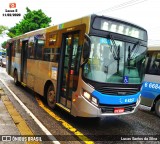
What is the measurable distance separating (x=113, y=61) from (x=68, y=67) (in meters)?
1.51

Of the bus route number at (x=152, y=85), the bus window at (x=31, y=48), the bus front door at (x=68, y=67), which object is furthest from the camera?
the bus window at (x=31, y=48)

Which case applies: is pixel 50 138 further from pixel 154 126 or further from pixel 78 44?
pixel 154 126

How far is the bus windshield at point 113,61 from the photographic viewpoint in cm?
604

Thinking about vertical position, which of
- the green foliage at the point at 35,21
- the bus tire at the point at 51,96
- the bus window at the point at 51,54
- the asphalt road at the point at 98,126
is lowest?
the asphalt road at the point at 98,126

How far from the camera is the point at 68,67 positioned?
23.5 ft

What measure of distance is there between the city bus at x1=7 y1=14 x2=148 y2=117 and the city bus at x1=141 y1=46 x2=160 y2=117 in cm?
225

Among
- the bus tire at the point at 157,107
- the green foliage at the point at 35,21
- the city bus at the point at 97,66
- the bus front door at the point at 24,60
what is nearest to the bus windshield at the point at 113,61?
the city bus at the point at 97,66

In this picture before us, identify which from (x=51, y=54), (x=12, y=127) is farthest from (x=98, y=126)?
(x=51, y=54)

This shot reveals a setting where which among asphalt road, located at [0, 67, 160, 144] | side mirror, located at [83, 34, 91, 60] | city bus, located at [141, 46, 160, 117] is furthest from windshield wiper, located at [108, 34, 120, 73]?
city bus, located at [141, 46, 160, 117]

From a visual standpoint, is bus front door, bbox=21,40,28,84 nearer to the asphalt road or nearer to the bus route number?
the asphalt road

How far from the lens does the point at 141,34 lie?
7.04 m

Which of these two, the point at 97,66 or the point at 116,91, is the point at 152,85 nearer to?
the point at 116,91

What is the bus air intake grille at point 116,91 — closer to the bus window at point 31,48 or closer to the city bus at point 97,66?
the city bus at point 97,66

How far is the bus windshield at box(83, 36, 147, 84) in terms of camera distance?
6039 millimetres
